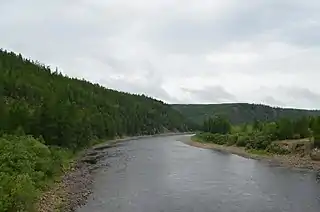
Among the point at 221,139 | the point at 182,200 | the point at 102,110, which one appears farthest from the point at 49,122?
the point at 102,110

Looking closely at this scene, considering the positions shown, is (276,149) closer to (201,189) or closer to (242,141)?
(242,141)

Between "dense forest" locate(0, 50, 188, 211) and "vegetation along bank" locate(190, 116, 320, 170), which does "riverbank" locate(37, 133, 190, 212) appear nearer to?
"dense forest" locate(0, 50, 188, 211)

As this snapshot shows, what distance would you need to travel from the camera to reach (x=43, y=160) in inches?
1928

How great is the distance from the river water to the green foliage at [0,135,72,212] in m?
4.82

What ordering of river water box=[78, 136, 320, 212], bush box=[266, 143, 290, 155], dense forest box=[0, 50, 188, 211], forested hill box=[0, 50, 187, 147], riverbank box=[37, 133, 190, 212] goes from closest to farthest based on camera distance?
dense forest box=[0, 50, 188, 211] → riverbank box=[37, 133, 190, 212] → river water box=[78, 136, 320, 212] → forested hill box=[0, 50, 187, 147] → bush box=[266, 143, 290, 155]

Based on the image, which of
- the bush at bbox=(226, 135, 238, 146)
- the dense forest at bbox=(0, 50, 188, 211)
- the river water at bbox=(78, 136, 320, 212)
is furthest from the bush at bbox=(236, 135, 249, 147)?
the river water at bbox=(78, 136, 320, 212)

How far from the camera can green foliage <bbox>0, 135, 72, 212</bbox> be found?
28.5 metres

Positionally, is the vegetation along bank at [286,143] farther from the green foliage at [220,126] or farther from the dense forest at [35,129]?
the green foliage at [220,126]

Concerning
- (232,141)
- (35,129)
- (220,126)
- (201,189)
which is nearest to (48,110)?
(35,129)

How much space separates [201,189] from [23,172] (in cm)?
1636

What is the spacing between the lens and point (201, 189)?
44.9 meters

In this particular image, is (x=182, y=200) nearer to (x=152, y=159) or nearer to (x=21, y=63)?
(x=152, y=159)

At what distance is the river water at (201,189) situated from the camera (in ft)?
119

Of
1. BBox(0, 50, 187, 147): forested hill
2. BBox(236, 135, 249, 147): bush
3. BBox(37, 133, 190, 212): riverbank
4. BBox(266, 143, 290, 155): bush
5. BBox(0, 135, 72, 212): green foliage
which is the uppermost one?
BBox(0, 50, 187, 147): forested hill
